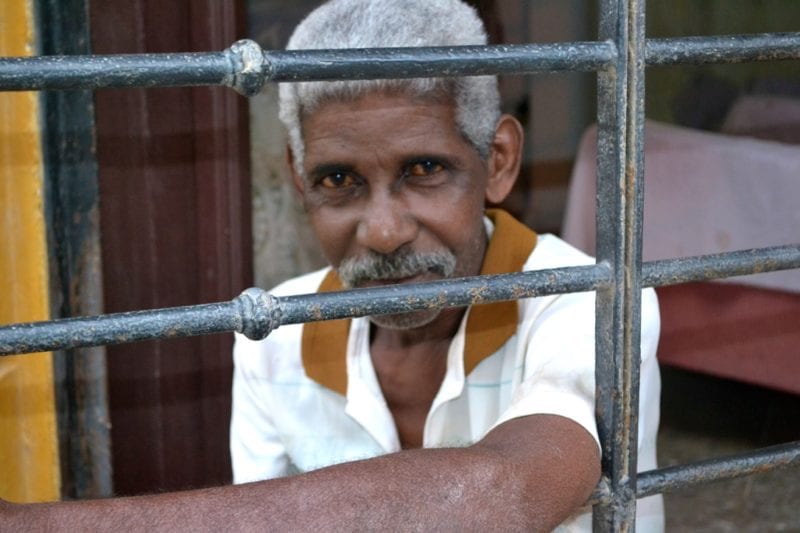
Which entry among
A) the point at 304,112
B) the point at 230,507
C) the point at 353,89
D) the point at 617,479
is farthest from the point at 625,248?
the point at 304,112

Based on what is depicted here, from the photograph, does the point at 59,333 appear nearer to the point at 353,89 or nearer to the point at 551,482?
the point at 551,482

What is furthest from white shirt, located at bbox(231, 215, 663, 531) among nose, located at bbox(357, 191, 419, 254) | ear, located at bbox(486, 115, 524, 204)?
nose, located at bbox(357, 191, 419, 254)

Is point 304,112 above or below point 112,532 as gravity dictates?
above

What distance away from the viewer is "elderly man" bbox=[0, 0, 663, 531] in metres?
1.26

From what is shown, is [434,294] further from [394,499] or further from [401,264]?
[401,264]

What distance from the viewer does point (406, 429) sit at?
1.92 metres

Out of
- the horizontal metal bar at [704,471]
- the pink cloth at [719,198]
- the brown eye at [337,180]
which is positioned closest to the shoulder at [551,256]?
the brown eye at [337,180]

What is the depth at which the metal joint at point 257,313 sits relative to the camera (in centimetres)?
95

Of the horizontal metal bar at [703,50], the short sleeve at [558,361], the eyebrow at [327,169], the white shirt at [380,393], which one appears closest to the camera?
the horizontal metal bar at [703,50]

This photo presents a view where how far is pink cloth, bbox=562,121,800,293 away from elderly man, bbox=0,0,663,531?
1.52 meters

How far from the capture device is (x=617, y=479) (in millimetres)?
1151

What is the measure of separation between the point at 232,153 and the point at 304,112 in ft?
0.96

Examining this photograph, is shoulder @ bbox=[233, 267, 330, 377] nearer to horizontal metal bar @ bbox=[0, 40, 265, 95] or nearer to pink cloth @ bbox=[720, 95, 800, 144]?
horizontal metal bar @ bbox=[0, 40, 265, 95]

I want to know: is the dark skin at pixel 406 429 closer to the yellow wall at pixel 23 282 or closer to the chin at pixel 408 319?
the chin at pixel 408 319
